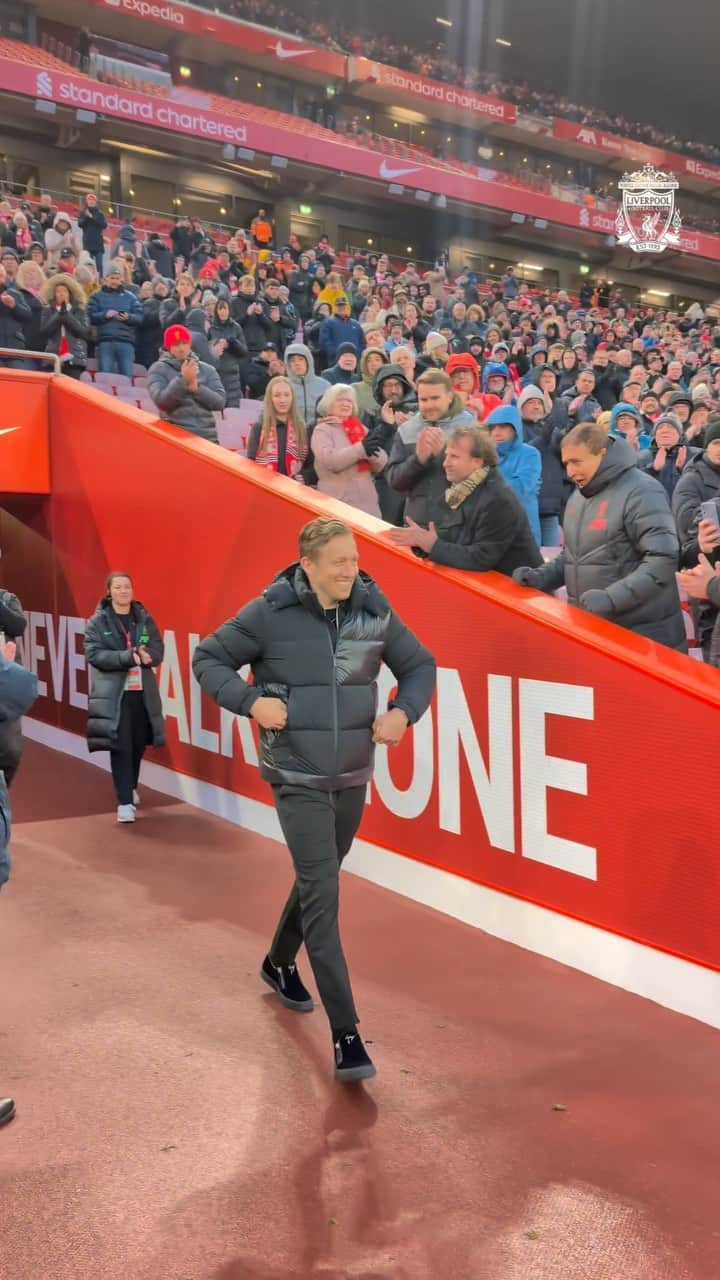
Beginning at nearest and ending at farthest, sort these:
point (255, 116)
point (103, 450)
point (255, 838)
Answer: point (255, 838)
point (103, 450)
point (255, 116)

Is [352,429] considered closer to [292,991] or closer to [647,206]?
[292,991]

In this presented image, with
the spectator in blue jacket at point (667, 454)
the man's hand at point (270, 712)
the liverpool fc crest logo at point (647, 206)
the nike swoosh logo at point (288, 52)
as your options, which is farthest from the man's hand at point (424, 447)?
the nike swoosh logo at point (288, 52)

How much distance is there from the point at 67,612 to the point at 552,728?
501 cm

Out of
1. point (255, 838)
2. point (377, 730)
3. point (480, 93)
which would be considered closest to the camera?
point (377, 730)

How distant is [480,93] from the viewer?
45.6 meters

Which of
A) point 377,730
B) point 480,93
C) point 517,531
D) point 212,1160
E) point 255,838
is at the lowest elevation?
point 255,838

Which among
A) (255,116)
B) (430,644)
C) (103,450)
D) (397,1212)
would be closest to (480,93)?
(255,116)

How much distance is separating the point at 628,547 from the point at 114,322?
23.5 feet

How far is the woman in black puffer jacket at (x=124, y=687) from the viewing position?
6.79m

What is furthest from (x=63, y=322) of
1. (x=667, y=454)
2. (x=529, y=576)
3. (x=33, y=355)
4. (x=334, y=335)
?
(x=529, y=576)

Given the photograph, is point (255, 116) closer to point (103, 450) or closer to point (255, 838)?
point (103, 450)

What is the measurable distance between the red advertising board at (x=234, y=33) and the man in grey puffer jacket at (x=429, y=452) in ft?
111

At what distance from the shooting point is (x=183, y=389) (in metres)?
7.70

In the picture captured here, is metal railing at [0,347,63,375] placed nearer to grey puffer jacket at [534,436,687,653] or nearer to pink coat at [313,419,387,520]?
pink coat at [313,419,387,520]
